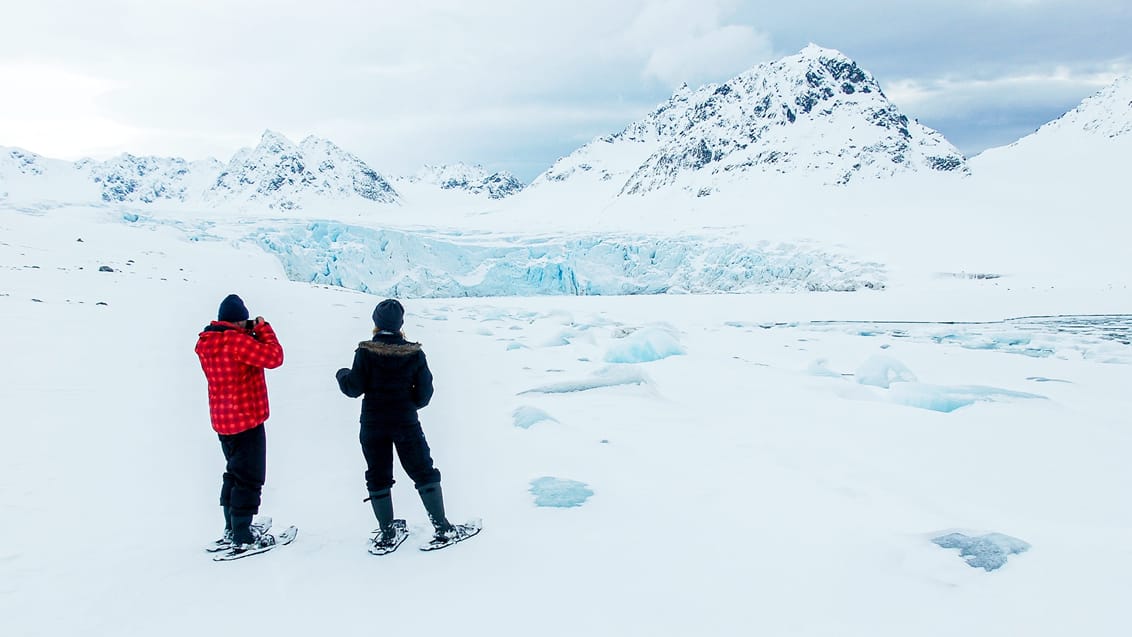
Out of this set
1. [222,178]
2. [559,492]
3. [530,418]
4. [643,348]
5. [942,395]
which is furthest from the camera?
[222,178]

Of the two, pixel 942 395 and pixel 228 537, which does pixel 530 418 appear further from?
pixel 942 395

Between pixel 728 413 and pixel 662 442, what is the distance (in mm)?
1491

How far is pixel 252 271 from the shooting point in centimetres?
2338

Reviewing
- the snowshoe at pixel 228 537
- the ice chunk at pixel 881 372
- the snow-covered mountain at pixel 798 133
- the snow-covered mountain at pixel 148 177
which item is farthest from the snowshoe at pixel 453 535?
the snow-covered mountain at pixel 148 177

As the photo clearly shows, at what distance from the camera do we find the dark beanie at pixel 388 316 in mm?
3186

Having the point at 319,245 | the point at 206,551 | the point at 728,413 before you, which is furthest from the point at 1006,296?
the point at 319,245

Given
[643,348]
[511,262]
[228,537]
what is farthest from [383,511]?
[511,262]

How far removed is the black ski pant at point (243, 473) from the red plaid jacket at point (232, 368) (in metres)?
0.06

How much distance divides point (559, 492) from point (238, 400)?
190 cm

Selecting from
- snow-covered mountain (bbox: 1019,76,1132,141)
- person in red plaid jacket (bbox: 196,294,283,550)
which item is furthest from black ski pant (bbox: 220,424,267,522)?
snow-covered mountain (bbox: 1019,76,1132,141)

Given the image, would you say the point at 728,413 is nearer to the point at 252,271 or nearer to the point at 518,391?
the point at 518,391

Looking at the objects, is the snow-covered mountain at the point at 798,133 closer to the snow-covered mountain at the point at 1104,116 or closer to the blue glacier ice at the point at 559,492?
the snow-covered mountain at the point at 1104,116

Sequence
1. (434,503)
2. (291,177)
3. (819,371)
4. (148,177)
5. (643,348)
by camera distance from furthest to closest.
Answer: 1. (148,177)
2. (291,177)
3. (643,348)
4. (819,371)
5. (434,503)

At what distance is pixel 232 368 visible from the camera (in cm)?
318
